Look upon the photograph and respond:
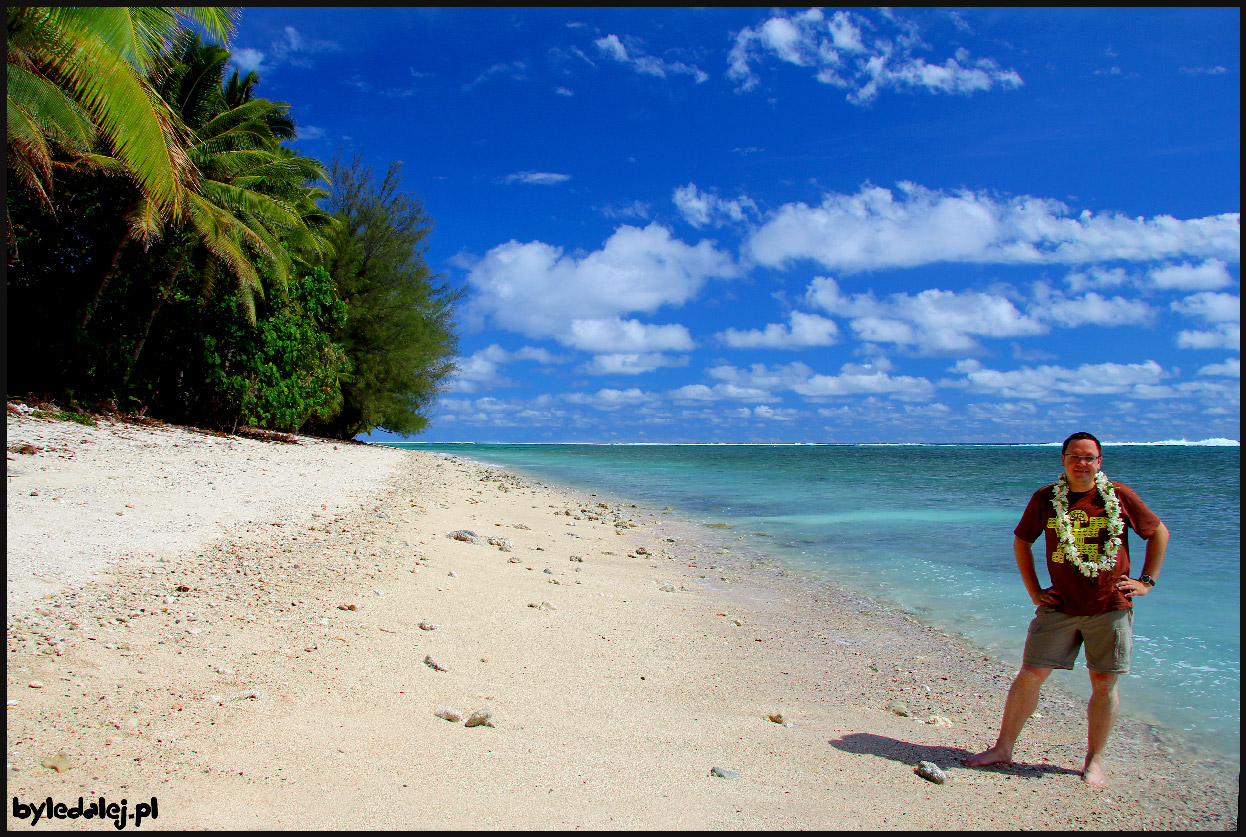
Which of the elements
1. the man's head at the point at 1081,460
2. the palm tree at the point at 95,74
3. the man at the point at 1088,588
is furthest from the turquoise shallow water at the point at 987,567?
the palm tree at the point at 95,74

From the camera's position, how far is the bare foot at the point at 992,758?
3.46m

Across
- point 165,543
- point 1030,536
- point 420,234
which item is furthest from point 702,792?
point 420,234

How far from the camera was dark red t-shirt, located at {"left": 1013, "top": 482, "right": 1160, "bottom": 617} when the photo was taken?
329cm

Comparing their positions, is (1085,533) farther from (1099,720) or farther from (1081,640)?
(1099,720)

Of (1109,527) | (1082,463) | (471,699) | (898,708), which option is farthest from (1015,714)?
(471,699)

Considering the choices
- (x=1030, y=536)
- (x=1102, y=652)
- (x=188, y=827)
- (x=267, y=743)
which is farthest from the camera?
(x=1030, y=536)

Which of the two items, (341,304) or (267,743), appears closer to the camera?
(267,743)

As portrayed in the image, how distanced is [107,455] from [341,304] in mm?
14001

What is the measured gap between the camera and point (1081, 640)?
3426 mm

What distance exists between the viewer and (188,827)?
2342 mm

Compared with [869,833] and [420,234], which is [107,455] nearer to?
[869,833]

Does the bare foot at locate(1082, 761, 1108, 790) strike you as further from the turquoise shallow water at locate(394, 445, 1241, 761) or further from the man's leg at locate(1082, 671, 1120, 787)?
the turquoise shallow water at locate(394, 445, 1241, 761)

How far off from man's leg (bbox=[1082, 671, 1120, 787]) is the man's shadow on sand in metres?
0.11

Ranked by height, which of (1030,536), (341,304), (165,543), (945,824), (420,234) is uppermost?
(420,234)
